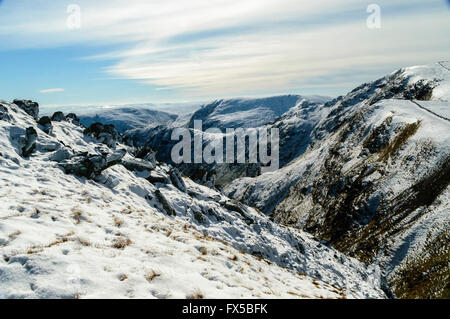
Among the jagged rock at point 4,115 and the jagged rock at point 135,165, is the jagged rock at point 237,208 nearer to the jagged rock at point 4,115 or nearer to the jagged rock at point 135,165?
the jagged rock at point 135,165

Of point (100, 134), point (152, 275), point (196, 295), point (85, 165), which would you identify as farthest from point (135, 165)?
point (196, 295)

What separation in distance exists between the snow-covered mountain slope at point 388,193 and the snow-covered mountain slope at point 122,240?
46.7 ft

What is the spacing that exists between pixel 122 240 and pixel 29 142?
1680 cm

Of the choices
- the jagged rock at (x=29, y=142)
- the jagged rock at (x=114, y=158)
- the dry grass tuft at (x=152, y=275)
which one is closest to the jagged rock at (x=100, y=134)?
the jagged rock at (x=114, y=158)

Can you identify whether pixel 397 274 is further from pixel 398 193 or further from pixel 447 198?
pixel 398 193

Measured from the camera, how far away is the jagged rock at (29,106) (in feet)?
125

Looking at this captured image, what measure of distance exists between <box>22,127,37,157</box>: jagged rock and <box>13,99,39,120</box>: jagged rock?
17.0m

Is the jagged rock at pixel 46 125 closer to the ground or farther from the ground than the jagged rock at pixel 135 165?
farther from the ground

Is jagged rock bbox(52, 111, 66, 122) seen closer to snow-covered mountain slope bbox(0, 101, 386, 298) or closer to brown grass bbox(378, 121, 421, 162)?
snow-covered mountain slope bbox(0, 101, 386, 298)

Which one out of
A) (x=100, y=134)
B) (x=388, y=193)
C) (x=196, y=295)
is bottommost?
(x=388, y=193)

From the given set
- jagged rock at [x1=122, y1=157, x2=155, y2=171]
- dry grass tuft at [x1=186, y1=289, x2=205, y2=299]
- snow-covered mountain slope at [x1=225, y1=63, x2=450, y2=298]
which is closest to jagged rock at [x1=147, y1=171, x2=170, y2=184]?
jagged rock at [x1=122, y1=157, x2=155, y2=171]

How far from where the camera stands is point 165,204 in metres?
25.1

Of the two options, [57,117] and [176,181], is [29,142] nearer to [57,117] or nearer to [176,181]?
[176,181]

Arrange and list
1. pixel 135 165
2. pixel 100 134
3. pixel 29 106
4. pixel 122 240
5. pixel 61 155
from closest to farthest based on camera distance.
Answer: pixel 122 240
pixel 61 155
pixel 135 165
pixel 29 106
pixel 100 134
